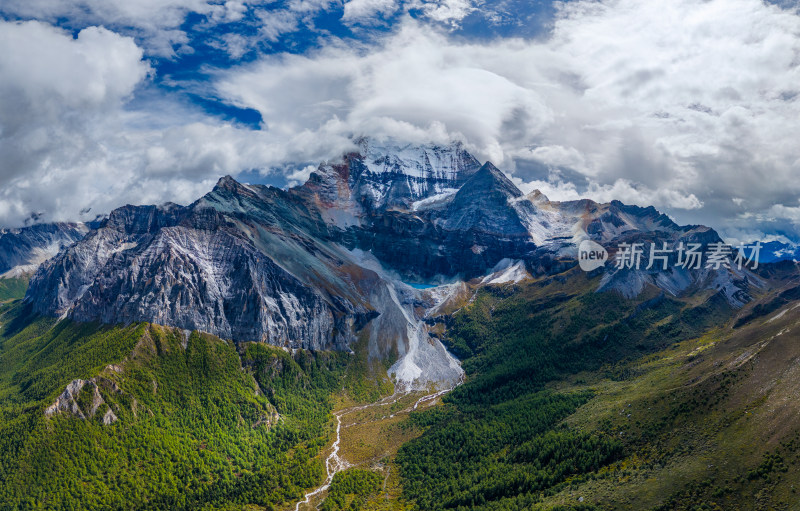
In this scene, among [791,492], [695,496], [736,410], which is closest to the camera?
[791,492]

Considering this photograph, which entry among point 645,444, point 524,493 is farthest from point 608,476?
point 524,493

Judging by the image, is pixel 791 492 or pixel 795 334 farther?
pixel 795 334

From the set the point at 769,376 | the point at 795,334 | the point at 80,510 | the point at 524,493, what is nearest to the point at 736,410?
the point at 769,376

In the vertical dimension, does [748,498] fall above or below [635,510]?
above

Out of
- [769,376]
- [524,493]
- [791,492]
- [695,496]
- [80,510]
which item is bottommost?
[80,510]

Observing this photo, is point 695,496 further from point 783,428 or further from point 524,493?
point 524,493

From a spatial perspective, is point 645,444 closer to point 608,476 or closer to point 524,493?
point 608,476

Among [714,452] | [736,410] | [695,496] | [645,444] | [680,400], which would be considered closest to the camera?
[695,496]

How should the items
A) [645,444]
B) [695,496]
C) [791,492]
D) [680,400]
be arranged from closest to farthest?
[791,492], [695,496], [645,444], [680,400]

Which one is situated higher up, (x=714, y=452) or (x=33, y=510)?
(x=714, y=452)
